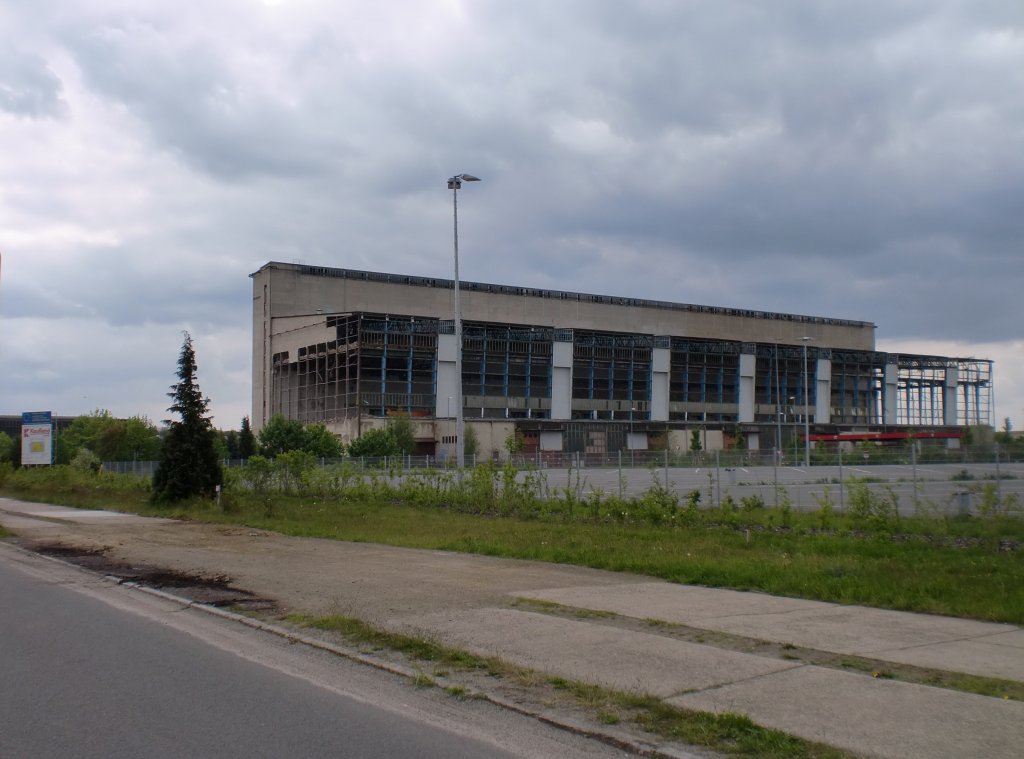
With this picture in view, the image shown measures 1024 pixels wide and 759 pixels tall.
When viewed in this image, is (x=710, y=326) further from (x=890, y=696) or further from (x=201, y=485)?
(x=890, y=696)

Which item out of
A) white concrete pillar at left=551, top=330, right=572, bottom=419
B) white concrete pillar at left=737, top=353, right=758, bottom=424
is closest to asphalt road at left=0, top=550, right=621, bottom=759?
white concrete pillar at left=551, top=330, right=572, bottom=419

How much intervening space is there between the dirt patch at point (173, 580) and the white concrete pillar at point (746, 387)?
85.8 meters

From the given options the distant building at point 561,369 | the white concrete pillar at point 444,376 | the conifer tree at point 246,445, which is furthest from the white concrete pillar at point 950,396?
the conifer tree at point 246,445

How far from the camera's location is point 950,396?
10481 cm

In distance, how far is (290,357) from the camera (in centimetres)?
9481

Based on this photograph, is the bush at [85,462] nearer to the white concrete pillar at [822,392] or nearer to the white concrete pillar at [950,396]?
the white concrete pillar at [822,392]

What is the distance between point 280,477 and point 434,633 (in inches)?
1092

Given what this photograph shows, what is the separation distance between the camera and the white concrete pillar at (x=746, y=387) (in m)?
99.9

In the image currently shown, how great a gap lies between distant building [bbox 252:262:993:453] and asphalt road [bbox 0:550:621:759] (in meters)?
72.7

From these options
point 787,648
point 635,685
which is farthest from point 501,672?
point 787,648

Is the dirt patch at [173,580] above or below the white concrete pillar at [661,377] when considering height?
below

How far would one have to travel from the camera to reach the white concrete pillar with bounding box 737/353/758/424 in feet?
328

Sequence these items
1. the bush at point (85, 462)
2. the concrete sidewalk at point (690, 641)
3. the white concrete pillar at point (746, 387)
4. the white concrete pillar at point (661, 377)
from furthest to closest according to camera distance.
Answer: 1. the white concrete pillar at point (746, 387)
2. the white concrete pillar at point (661, 377)
3. the bush at point (85, 462)
4. the concrete sidewalk at point (690, 641)

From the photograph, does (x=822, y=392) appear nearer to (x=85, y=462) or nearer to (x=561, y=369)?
(x=561, y=369)
